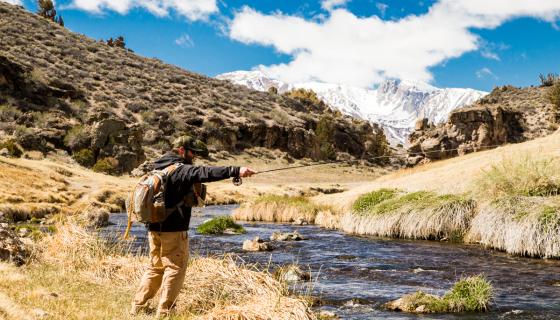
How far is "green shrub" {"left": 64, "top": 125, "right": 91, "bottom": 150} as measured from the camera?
60.7 metres

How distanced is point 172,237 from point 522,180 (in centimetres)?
1451

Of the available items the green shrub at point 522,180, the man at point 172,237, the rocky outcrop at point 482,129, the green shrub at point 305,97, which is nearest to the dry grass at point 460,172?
the green shrub at point 522,180

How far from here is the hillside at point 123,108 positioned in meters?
61.4

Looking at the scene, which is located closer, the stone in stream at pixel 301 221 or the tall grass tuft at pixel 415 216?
the tall grass tuft at pixel 415 216

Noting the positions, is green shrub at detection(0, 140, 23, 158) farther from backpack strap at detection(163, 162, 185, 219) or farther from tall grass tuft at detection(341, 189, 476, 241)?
backpack strap at detection(163, 162, 185, 219)

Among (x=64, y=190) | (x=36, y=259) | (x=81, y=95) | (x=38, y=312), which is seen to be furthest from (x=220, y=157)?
(x=38, y=312)

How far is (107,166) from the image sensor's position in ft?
182

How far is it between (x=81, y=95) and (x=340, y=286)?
75.2 metres

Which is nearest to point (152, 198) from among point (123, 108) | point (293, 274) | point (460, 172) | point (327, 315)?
point (327, 315)

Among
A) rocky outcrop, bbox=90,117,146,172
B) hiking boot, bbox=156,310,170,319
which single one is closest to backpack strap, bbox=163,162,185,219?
hiking boot, bbox=156,310,170,319

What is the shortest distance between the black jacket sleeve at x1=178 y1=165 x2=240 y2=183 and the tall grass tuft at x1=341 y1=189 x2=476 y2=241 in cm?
1424

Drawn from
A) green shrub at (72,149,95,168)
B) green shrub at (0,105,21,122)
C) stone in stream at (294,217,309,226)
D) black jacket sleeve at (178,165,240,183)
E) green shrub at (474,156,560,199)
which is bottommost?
stone in stream at (294,217,309,226)

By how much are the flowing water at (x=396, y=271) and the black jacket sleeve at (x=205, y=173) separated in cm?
217

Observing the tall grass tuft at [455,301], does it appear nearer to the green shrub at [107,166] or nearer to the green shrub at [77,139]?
the green shrub at [107,166]
